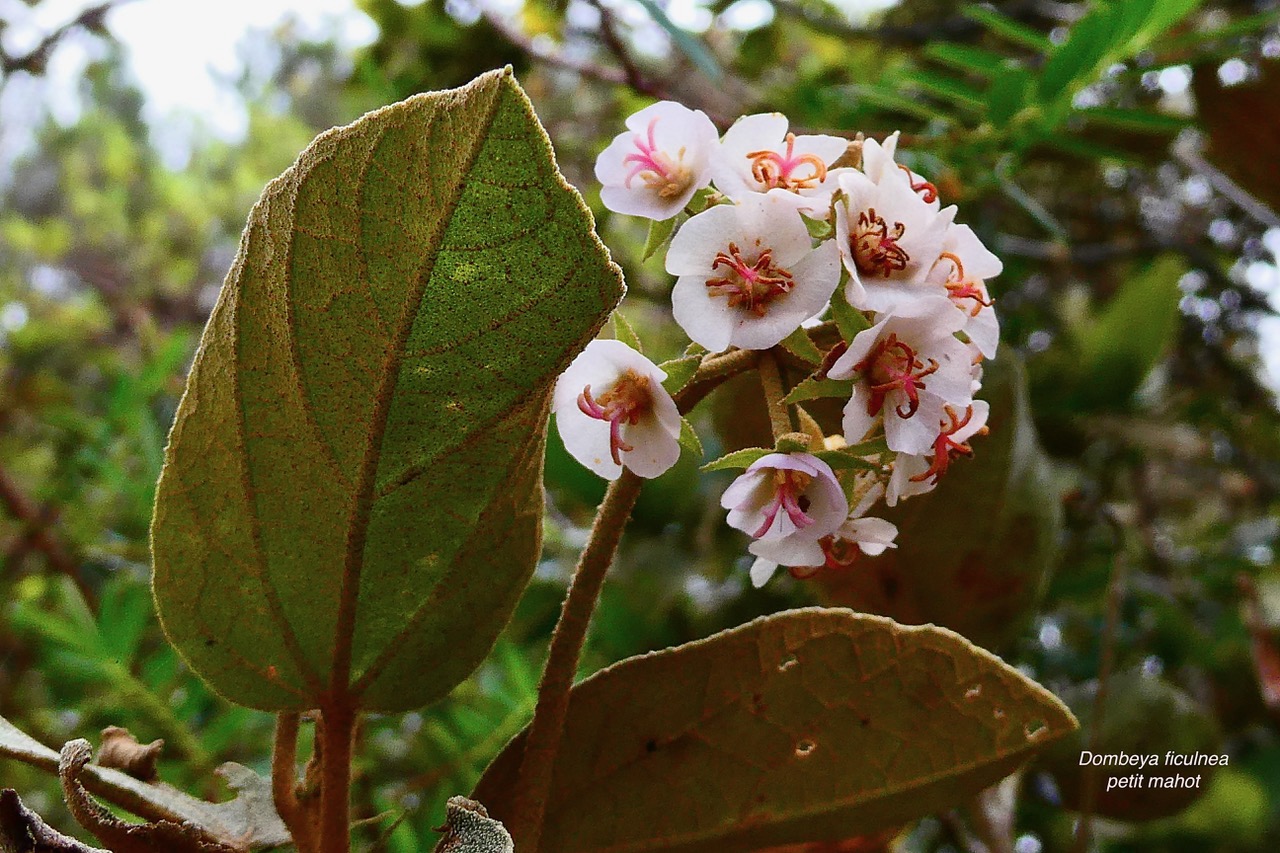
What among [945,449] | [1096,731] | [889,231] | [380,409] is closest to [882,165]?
[889,231]

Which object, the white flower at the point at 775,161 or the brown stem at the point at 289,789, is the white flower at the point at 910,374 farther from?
the brown stem at the point at 289,789

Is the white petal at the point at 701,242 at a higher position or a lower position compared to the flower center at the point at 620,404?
higher

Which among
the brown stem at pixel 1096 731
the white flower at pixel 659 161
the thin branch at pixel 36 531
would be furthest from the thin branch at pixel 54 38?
the brown stem at pixel 1096 731

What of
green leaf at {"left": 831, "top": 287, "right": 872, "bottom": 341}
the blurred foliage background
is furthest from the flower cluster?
the blurred foliage background

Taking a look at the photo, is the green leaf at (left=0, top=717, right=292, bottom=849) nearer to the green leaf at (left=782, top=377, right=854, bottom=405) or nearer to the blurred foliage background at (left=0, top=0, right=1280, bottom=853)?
the blurred foliage background at (left=0, top=0, right=1280, bottom=853)

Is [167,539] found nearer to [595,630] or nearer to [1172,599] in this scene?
[595,630]

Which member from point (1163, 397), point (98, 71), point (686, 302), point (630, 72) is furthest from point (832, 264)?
point (98, 71)
